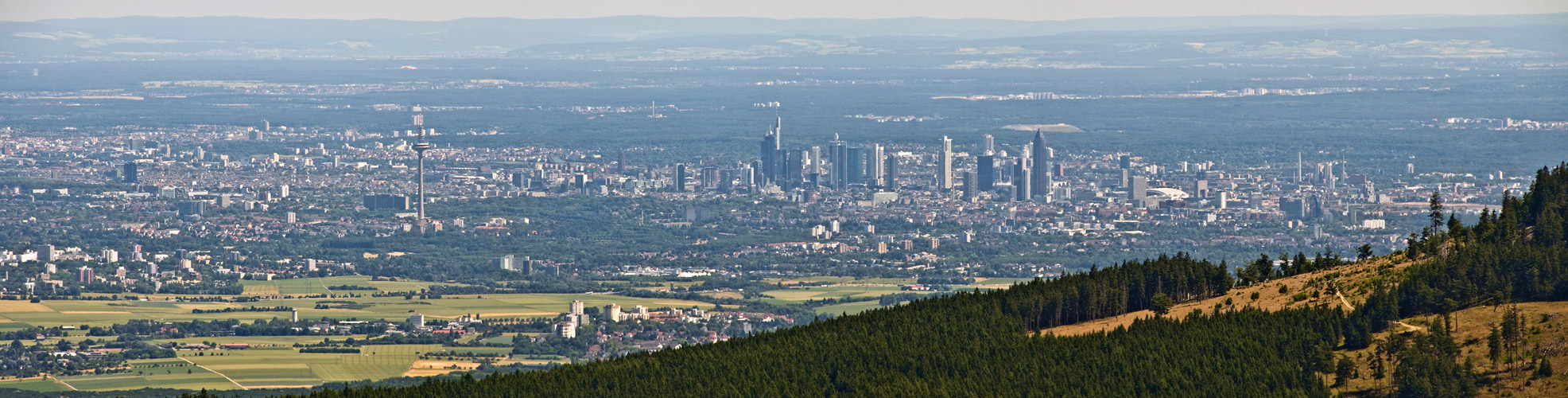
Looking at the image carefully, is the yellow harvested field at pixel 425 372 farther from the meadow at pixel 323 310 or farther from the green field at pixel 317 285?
the green field at pixel 317 285

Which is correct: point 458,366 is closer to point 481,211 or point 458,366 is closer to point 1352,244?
point 1352,244

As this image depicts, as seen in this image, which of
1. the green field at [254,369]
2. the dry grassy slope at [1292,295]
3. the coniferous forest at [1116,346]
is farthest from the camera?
the green field at [254,369]

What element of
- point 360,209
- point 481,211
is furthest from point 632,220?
point 360,209

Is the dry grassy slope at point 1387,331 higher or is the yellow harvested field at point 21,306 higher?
the dry grassy slope at point 1387,331

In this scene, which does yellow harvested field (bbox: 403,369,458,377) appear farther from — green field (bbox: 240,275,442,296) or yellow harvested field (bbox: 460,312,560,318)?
green field (bbox: 240,275,442,296)

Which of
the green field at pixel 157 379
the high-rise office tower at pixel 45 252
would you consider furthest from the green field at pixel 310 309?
the high-rise office tower at pixel 45 252

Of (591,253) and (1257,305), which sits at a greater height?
(1257,305)
